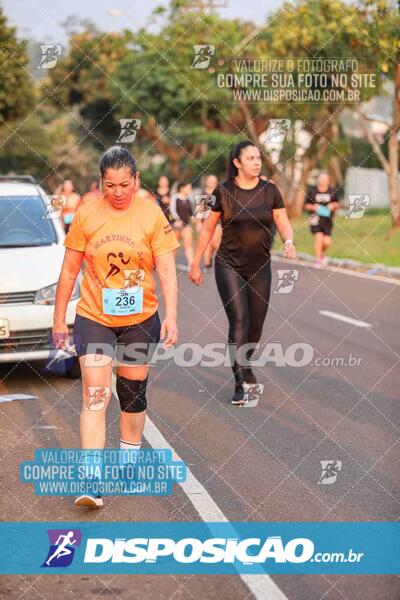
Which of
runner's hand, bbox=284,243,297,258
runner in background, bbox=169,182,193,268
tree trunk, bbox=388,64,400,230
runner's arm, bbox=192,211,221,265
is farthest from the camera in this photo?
tree trunk, bbox=388,64,400,230

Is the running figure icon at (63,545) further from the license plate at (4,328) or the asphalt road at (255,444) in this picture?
the license plate at (4,328)

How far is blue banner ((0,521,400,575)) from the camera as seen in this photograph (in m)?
5.16

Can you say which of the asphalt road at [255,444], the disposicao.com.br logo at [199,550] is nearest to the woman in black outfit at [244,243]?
the asphalt road at [255,444]

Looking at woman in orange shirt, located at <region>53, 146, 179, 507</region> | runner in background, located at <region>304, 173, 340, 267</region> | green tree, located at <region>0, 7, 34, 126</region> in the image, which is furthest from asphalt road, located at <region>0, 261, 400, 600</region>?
green tree, located at <region>0, 7, 34, 126</region>

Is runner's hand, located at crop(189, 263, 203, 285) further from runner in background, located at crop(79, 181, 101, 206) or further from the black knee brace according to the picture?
the black knee brace

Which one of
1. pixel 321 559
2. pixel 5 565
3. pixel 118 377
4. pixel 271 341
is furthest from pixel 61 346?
pixel 271 341

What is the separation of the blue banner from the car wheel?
13.7 feet

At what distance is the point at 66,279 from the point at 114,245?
0.41 m

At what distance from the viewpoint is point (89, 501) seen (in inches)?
237

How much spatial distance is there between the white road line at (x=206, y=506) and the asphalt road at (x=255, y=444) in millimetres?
38

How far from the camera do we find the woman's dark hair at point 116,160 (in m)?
5.92

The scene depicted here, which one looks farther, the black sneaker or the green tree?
the green tree

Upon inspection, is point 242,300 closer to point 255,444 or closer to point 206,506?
point 255,444

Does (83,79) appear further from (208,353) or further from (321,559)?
(321,559)
